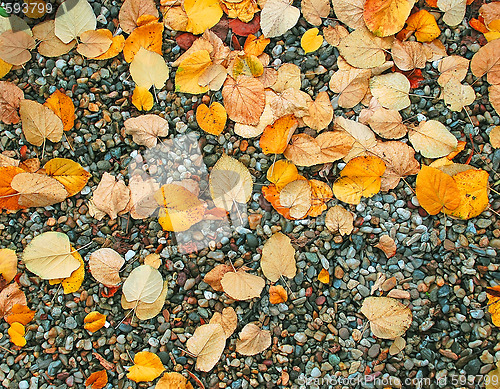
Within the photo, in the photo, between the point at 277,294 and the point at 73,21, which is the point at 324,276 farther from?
the point at 73,21

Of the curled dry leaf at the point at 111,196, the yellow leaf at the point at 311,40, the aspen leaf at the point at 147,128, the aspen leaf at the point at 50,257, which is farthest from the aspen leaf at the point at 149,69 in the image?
the aspen leaf at the point at 50,257

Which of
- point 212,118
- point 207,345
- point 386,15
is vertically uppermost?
point 386,15

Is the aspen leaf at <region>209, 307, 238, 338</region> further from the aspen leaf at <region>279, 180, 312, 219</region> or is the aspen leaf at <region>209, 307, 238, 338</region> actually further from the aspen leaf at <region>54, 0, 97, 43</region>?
the aspen leaf at <region>54, 0, 97, 43</region>

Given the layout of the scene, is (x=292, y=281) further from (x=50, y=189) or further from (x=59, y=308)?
(x=50, y=189)

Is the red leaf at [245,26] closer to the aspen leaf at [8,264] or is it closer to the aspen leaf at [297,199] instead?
the aspen leaf at [297,199]

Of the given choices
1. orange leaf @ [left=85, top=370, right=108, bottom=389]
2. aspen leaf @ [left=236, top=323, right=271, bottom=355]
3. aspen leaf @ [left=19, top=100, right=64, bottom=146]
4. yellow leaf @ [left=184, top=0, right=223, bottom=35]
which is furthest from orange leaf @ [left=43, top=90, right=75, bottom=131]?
aspen leaf @ [left=236, top=323, right=271, bottom=355]

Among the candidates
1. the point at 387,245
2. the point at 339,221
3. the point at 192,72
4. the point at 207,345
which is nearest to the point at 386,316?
the point at 387,245
